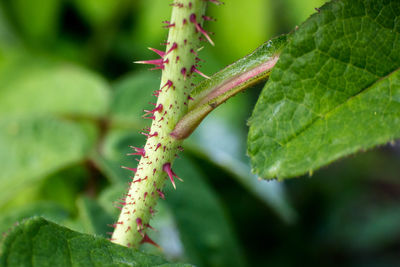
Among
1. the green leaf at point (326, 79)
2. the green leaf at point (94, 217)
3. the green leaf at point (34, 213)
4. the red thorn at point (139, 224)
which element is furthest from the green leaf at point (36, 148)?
the green leaf at point (326, 79)

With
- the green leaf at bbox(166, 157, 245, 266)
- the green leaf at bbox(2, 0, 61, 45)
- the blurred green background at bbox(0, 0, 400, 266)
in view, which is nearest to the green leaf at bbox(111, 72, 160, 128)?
the blurred green background at bbox(0, 0, 400, 266)

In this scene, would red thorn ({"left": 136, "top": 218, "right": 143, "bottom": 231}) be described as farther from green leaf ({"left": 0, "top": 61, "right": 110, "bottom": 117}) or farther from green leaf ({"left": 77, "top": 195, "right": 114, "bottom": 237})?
green leaf ({"left": 0, "top": 61, "right": 110, "bottom": 117})

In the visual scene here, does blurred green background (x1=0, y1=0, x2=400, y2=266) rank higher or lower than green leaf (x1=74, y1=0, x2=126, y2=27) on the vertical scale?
lower

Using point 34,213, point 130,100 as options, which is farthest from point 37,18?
point 34,213

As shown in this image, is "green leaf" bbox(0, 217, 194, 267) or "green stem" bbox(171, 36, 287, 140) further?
"green stem" bbox(171, 36, 287, 140)

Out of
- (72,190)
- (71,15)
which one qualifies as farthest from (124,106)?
(71,15)

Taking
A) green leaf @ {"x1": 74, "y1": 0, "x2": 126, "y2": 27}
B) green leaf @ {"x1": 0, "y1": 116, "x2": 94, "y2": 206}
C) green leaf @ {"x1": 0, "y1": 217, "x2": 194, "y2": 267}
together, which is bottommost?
green leaf @ {"x1": 0, "y1": 217, "x2": 194, "y2": 267}

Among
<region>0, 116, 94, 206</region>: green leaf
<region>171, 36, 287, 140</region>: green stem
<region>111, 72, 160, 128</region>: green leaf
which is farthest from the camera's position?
<region>111, 72, 160, 128</region>: green leaf

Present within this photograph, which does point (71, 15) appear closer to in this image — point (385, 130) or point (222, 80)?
point (222, 80)
